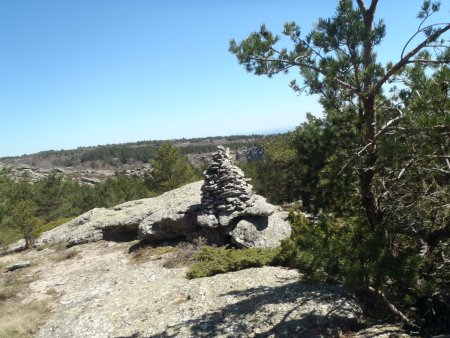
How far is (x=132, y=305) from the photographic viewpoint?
11.8m

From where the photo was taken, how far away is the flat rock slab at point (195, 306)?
865cm

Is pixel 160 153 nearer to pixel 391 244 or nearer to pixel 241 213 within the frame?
pixel 241 213

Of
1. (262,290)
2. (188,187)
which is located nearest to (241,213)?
(262,290)

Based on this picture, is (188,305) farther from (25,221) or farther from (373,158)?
(25,221)

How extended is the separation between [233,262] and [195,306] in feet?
11.2

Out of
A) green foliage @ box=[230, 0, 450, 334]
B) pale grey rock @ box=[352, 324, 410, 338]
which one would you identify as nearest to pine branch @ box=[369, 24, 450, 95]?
green foliage @ box=[230, 0, 450, 334]

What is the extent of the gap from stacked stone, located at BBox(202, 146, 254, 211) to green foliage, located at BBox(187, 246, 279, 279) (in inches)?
151

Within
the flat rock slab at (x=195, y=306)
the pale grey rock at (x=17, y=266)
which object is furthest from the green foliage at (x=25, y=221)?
the flat rock slab at (x=195, y=306)

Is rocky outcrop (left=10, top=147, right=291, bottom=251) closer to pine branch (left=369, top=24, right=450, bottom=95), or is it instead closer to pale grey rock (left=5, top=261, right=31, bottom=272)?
pale grey rock (left=5, top=261, right=31, bottom=272)

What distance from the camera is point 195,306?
1063 centimetres

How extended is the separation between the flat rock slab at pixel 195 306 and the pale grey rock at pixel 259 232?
329cm

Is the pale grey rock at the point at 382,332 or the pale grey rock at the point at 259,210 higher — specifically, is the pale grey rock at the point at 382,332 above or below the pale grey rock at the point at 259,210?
below

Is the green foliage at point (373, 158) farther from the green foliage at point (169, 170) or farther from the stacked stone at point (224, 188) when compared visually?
the green foliage at point (169, 170)

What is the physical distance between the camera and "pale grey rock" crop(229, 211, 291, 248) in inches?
664
